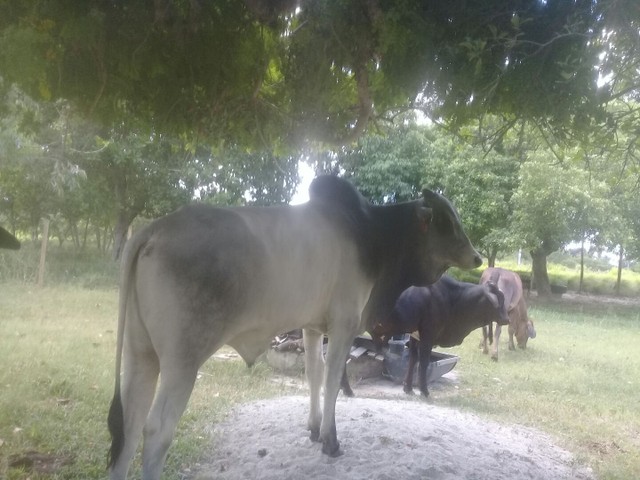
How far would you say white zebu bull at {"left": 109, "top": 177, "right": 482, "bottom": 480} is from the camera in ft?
10.1

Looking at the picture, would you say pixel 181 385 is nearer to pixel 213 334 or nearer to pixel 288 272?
pixel 213 334

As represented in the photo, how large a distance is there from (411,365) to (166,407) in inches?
148

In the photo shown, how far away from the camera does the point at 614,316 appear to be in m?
7.24

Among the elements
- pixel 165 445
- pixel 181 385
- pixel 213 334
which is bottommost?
pixel 165 445

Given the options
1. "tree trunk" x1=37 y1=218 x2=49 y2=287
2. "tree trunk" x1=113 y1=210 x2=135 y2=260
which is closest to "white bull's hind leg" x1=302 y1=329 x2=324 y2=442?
"tree trunk" x1=113 y1=210 x2=135 y2=260

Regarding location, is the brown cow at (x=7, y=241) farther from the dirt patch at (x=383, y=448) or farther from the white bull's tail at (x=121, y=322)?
the dirt patch at (x=383, y=448)

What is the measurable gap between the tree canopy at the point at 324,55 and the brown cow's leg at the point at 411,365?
2885 millimetres

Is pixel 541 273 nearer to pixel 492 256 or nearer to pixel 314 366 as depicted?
pixel 492 256

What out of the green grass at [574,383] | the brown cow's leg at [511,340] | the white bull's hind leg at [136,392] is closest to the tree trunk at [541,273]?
the green grass at [574,383]

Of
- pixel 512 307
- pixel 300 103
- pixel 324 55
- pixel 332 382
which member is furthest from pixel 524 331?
pixel 324 55

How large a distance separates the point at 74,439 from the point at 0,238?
1749 millimetres

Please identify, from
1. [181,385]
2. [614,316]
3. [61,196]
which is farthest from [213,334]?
[614,316]

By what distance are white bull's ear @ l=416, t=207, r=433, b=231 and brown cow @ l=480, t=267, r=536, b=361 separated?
101 inches

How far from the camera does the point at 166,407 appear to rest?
306cm
